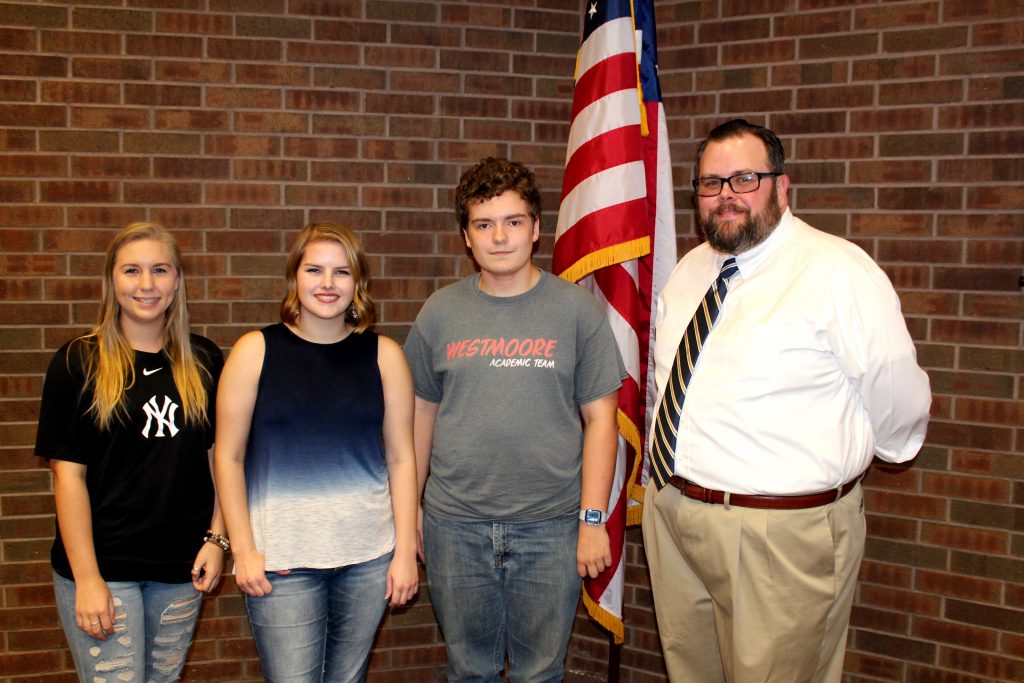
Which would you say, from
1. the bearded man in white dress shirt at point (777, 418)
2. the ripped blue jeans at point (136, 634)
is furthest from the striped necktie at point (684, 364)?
the ripped blue jeans at point (136, 634)

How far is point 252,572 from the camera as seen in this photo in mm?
1978

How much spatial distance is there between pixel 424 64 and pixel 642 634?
95.0 inches

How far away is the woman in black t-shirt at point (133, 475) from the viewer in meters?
1.97

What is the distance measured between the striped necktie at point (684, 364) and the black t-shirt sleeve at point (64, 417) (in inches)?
57.3

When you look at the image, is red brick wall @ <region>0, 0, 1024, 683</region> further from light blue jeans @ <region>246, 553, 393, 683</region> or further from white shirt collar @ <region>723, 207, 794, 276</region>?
light blue jeans @ <region>246, 553, 393, 683</region>

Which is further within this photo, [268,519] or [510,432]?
[510,432]

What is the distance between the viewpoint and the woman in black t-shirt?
197cm

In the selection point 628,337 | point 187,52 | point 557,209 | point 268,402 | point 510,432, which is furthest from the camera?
point 557,209

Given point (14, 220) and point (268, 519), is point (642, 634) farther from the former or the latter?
point (14, 220)

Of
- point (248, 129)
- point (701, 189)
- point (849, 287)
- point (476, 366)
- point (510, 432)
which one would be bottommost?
point (510, 432)

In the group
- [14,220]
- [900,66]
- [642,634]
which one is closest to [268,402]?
[14,220]

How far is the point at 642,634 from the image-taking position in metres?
3.33

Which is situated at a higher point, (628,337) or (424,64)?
(424,64)

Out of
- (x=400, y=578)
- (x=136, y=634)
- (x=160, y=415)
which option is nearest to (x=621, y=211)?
(x=400, y=578)
